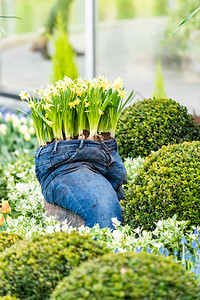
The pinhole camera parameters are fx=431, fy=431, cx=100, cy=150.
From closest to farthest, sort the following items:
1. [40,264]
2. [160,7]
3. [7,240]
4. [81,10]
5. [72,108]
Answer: [40,264] < [7,240] < [72,108] < [160,7] < [81,10]

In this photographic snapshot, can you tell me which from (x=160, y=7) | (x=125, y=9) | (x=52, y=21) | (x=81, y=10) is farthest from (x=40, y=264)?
(x=52, y=21)

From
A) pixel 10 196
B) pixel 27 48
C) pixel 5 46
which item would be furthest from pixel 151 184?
pixel 5 46

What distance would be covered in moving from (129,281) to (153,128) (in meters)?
2.05

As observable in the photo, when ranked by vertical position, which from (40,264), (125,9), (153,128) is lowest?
(40,264)

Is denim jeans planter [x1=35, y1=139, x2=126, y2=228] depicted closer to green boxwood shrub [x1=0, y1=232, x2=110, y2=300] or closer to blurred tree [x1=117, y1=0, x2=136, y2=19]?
green boxwood shrub [x1=0, y1=232, x2=110, y2=300]

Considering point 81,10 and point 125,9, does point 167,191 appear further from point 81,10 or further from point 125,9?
point 81,10

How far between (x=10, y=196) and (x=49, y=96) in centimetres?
100

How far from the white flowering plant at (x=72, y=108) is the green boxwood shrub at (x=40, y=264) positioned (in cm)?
99

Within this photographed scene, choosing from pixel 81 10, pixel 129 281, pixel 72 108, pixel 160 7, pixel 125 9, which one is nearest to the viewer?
A: pixel 129 281

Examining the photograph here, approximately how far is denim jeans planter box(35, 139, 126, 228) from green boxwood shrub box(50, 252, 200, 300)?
0.96 metres

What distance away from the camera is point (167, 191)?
242 cm

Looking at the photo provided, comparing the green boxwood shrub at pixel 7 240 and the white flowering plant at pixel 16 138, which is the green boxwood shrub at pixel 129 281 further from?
the white flowering plant at pixel 16 138

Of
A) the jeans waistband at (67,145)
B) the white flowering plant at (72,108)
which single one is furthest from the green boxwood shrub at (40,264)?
the white flowering plant at (72,108)

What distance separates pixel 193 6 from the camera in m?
6.19
